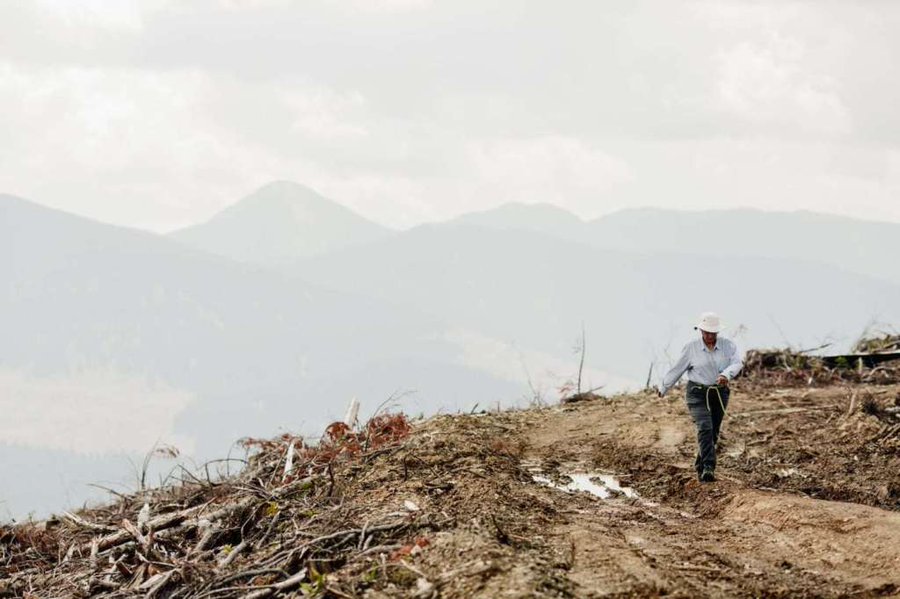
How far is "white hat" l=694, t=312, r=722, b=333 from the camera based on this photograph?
12.2m

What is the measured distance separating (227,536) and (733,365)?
612 cm

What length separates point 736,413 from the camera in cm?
1648

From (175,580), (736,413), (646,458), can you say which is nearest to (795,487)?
(646,458)

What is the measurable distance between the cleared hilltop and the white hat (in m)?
1.84

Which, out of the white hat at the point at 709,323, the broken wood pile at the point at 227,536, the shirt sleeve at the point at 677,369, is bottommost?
the broken wood pile at the point at 227,536

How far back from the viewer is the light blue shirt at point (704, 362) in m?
12.4

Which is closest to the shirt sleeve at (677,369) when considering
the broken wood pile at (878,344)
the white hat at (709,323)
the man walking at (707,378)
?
the man walking at (707,378)

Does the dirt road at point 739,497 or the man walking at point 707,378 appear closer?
the dirt road at point 739,497

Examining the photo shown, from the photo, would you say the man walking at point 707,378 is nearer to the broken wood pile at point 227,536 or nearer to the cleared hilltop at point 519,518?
the cleared hilltop at point 519,518

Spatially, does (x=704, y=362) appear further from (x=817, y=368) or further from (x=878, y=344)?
(x=878, y=344)

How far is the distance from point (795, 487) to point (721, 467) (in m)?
1.06

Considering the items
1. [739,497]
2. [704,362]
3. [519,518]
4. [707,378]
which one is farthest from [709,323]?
[519,518]

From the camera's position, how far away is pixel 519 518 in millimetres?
9672

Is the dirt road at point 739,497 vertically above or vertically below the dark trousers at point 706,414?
below
